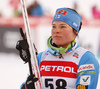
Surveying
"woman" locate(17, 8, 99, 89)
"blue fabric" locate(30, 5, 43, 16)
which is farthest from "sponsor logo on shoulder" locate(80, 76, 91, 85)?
"blue fabric" locate(30, 5, 43, 16)

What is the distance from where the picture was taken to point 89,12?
5754 millimetres

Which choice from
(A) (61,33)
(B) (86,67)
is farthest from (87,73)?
(A) (61,33)

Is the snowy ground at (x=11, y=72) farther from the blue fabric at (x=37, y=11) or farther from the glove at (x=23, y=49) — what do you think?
the glove at (x=23, y=49)

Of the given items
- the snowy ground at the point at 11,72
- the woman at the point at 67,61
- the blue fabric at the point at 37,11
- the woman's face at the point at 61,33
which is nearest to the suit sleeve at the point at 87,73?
the woman at the point at 67,61

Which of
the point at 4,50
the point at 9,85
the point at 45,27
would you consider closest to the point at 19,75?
the point at 9,85

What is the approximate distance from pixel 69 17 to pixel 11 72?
9.98 feet

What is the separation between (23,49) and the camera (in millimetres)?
1288

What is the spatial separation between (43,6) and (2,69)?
6.93 feet

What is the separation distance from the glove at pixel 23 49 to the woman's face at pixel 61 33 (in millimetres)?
243

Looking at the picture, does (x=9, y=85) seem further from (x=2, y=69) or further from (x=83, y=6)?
(x=83, y=6)

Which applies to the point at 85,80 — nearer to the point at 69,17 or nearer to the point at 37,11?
the point at 69,17

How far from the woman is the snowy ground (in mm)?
1928

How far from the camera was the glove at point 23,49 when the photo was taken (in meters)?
1.27

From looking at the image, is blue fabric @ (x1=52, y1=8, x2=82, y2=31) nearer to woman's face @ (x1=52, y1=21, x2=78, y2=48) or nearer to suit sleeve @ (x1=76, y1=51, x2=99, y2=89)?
woman's face @ (x1=52, y1=21, x2=78, y2=48)
